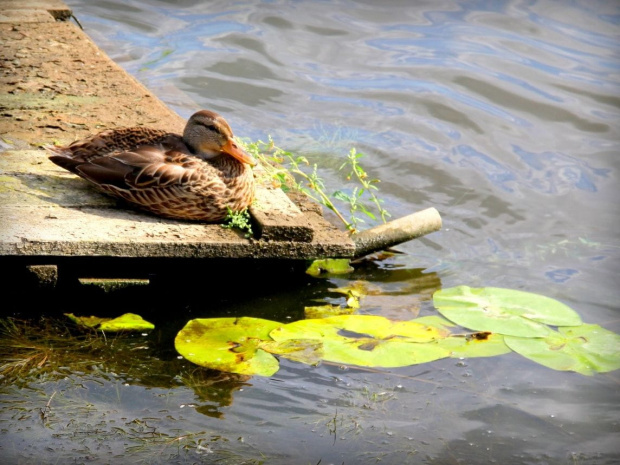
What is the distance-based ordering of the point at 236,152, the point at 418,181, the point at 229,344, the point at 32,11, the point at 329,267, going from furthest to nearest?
1. the point at 32,11
2. the point at 418,181
3. the point at 329,267
4. the point at 236,152
5. the point at 229,344

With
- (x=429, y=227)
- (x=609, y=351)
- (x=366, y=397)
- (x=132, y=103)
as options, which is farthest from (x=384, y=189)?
(x=366, y=397)

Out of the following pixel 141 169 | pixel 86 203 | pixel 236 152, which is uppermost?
pixel 236 152

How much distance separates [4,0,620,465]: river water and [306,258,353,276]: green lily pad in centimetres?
11

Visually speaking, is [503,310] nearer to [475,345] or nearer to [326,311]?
[475,345]

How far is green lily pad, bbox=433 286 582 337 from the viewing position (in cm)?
483

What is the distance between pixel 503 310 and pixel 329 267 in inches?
46.2

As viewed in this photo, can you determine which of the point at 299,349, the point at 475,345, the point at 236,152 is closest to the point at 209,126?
the point at 236,152

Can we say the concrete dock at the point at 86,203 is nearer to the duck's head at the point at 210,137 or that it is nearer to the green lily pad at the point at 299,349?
the duck's head at the point at 210,137

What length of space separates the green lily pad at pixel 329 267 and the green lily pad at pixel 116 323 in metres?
1.29

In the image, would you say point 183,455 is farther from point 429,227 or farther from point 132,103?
point 132,103

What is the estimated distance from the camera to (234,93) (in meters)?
9.48

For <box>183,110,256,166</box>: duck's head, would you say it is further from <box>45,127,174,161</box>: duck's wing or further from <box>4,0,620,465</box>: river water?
<box>4,0,620,465</box>: river water

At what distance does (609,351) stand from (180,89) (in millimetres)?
6120

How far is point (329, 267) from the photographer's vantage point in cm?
556
